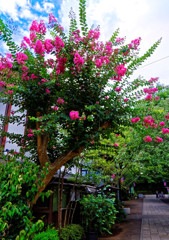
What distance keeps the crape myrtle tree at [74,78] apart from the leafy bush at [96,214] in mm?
3572

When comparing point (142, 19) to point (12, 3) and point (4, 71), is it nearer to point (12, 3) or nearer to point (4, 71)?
point (12, 3)

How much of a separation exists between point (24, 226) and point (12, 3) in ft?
21.3

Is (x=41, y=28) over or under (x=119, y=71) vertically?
over

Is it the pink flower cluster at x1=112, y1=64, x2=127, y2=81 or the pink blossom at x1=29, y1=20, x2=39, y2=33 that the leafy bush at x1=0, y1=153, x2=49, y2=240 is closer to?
the pink flower cluster at x1=112, y1=64, x2=127, y2=81

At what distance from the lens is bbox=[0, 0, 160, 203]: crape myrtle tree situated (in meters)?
3.98

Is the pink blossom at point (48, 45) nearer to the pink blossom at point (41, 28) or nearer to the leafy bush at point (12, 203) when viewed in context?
the pink blossom at point (41, 28)

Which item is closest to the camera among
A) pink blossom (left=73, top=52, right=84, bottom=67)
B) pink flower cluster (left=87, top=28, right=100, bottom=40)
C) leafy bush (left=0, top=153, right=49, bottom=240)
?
leafy bush (left=0, top=153, right=49, bottom=240)

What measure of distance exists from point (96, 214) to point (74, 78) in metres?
5.22

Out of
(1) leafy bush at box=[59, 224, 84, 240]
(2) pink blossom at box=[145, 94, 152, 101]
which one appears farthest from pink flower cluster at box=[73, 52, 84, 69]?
(1) leafy bush at box=[59, 224, 84, 240]

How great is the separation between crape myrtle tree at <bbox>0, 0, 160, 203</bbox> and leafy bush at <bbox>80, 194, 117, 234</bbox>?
357 centimetres

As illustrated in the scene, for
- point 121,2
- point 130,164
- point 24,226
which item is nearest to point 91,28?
point 121,2

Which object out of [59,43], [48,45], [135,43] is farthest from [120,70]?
[48,45]

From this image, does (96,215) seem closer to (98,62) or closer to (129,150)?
(98,62)

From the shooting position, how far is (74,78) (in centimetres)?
414
